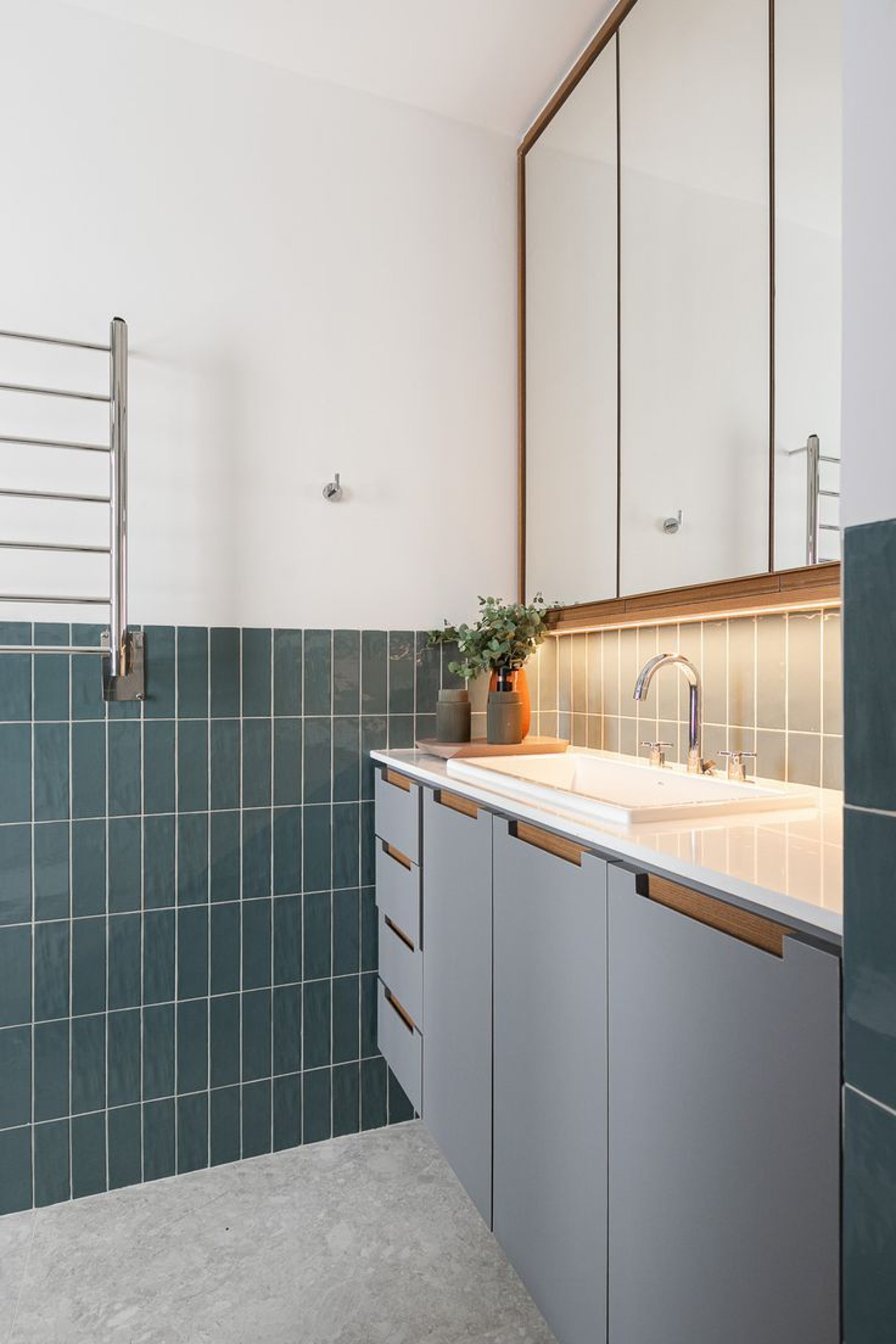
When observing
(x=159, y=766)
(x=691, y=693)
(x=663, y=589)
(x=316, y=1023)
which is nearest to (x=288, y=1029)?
(x=316, y=1023)

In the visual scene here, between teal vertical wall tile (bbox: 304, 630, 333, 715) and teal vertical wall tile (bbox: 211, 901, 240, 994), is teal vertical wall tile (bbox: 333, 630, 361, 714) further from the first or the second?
teal vertical wall tile (bbox: 211, 901, 240, 994)

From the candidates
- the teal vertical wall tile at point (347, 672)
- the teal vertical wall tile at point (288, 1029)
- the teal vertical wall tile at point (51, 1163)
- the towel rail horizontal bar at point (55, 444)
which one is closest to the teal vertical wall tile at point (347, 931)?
the teal vertical wall tile at point (288, 1029)

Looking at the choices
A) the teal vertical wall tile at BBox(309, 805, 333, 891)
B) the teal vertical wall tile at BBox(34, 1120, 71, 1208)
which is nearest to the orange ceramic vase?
the teal vertical wall tile at BBox(309, 805, 333, 891)

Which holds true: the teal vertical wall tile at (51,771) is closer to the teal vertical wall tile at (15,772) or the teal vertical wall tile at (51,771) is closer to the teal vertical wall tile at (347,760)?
the teal vertical wall tile at (15,772)

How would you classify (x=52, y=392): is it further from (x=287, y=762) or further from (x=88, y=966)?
(x=88, y=966)

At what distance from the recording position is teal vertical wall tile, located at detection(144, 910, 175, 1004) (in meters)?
1.98

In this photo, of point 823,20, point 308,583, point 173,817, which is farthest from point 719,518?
point 173,817

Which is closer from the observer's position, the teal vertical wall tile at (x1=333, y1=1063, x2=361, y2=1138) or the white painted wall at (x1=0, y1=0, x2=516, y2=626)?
the white painted wall at (x1=0, y1=0, x2=516, y2=626)

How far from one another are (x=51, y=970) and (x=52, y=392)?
132 centimetres

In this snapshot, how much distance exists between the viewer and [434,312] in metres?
2.30

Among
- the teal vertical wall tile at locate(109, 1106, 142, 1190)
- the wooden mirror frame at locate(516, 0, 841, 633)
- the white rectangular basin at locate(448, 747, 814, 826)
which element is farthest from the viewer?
the teal vertical wall tile at locate(109, 1106, 142, 1190)

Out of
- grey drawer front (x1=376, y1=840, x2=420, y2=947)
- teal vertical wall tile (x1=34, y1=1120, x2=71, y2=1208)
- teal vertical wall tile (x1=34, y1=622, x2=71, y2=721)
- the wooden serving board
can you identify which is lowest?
teal vertical wall tile (x1=34, y1=1120, x2=71, y2=1208)

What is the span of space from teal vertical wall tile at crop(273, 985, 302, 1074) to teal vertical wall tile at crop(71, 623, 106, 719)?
86cm

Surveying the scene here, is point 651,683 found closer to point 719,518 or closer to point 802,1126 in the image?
point 719,518
